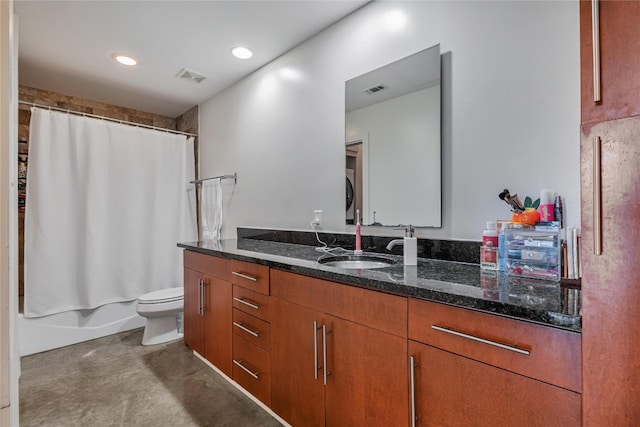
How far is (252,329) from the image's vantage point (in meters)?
1.69

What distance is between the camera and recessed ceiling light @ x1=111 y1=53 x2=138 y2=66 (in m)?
2.48

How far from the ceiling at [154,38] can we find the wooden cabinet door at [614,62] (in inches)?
59.1

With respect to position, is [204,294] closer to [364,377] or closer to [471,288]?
[364,377]

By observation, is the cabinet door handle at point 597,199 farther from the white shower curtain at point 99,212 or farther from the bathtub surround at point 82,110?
the bathtub surround at point 82,110

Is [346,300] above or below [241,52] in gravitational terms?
below

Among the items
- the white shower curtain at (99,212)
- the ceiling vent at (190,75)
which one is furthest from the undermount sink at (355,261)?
the white shower curtain at (99,212)

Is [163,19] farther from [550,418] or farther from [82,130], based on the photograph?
[550,418]

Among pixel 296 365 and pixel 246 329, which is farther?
pixel 246 329

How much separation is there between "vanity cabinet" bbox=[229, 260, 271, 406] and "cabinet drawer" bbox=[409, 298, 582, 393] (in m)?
0.85

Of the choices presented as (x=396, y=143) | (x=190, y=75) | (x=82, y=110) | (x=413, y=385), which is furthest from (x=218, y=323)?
→ (x=82, y=110)

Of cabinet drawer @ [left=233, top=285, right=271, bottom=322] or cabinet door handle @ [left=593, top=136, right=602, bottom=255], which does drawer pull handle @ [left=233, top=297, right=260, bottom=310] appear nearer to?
cabinet drawer @ [left=233, top=285, right=271, bottom=322]

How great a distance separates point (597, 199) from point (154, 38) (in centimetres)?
265

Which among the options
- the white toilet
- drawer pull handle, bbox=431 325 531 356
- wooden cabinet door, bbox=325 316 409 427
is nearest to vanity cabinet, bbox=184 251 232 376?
the white toilet

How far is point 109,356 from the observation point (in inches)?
96.3
